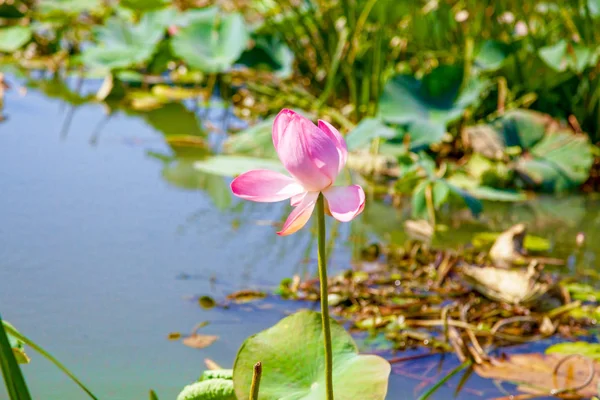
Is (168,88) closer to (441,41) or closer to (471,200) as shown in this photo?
(441,41)

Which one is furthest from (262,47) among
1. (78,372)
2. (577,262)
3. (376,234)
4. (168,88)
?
(78,372)

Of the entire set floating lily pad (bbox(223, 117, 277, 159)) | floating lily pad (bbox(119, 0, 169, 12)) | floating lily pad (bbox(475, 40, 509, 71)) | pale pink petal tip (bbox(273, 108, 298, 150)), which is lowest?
floating lily pad (bbox(223, 117, 277, 159))

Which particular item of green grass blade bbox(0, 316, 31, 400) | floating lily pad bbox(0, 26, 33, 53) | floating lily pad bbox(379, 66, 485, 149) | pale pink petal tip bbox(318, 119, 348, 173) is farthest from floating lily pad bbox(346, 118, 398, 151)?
floating lily pad bbox(0, 26, 33, 53)

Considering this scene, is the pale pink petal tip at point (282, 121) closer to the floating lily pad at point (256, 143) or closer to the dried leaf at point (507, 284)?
the dried leaf at point (507, 284)

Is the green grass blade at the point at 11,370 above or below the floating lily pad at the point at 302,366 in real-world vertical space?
above

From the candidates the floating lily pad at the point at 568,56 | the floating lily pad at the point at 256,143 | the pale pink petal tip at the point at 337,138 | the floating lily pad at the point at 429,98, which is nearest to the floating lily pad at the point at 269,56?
the floating lily pad at the point at 256,143

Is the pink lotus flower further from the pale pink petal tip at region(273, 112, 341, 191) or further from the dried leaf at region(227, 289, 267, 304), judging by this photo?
the dried leaf at region(227, 289, 267, 304)

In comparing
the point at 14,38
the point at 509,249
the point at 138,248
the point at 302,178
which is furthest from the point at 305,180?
the point at 14,38
